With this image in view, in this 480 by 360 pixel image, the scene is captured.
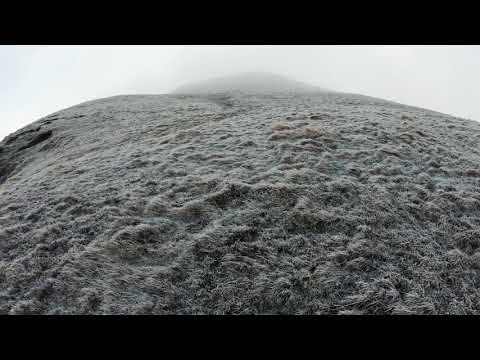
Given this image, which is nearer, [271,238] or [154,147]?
[271,238]

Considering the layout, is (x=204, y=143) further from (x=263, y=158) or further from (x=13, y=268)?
(x=13, y=268)

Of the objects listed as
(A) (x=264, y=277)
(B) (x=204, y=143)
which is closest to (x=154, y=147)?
(B) (x=204, y=143)

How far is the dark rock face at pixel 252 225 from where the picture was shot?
5.80 m

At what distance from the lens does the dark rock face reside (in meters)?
5.80

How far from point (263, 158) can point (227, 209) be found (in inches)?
119

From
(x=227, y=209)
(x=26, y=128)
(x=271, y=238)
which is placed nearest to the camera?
(x=271, y=238)

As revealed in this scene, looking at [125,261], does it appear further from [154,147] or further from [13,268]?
[154,147]

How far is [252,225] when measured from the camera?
733 centimetres
